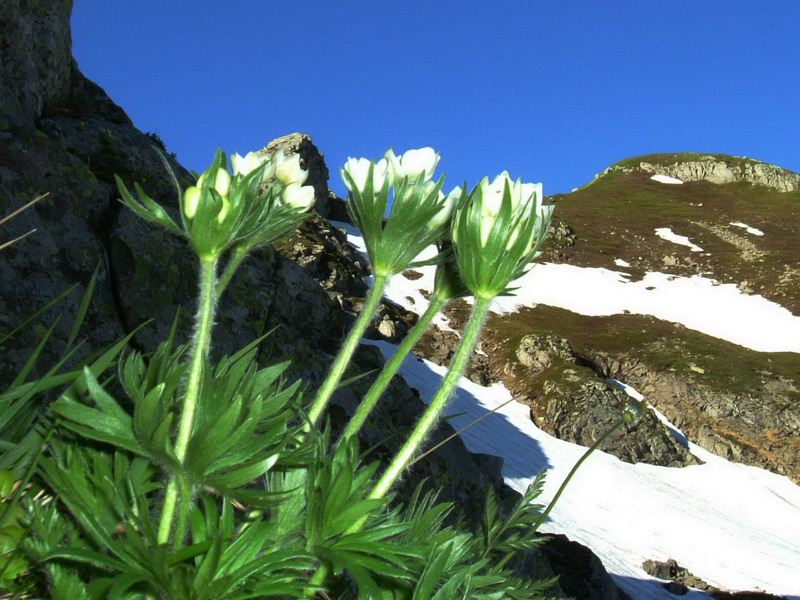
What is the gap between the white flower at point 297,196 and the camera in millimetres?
2078

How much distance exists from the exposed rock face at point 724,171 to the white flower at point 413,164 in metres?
122

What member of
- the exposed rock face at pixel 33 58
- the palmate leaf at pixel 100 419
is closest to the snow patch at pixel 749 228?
the exposed rock face at pixel 33 58

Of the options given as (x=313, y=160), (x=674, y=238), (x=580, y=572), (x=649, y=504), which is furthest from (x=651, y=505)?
(x=674, y=238)

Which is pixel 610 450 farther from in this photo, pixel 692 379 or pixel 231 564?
pixel 231 564

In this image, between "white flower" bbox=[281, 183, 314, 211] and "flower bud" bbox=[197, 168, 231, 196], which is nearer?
"flower bud" bbox=[197, 168, 231, 196]

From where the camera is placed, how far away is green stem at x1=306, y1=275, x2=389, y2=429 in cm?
179

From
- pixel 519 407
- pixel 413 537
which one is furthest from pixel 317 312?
pixel 519 407

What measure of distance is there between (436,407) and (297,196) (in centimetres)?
88

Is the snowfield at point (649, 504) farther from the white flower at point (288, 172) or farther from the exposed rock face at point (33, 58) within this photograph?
the white flower at point (288, 172)

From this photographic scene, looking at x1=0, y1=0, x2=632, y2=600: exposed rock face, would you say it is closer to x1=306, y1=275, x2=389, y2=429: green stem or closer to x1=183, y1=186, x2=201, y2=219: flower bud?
x1=183, y1=186, x2=201, y2=219: flower bud

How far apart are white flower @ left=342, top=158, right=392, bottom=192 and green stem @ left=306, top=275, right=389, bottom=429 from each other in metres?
0.28

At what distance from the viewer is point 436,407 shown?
164 cm

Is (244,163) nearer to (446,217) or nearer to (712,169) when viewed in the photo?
(446,217)

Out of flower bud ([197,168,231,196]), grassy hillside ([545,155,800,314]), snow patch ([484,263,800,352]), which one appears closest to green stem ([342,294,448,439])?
flower bud ([197,168,231,196])
